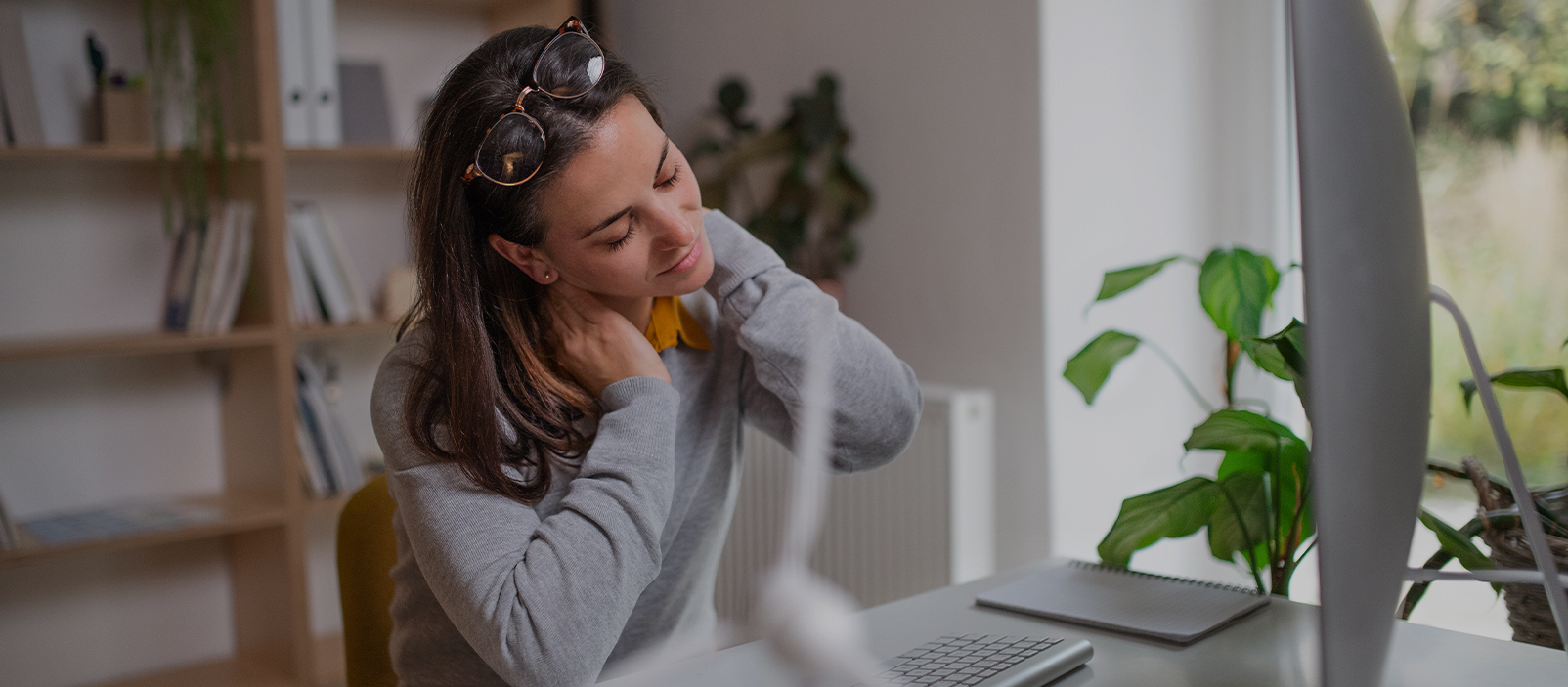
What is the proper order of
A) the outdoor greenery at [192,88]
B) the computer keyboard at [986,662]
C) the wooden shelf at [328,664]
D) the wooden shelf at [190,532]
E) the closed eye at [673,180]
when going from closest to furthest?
1. the computer keyboard at [986,662]
2. the closed eye at [673,180]
3. the wooden shelf at [190,532]
4. the outdoor greenery at [192,88]
5. the wooden shelf at [328,664]

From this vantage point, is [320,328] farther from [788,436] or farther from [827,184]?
[788,436]

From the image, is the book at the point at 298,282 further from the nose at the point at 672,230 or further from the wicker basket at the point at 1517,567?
the wicker basket at the point at 1517,567

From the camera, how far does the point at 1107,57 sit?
6.01 ft

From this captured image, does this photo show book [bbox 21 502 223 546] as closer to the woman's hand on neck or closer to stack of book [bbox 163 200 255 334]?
stack of book [bbox 163 200 255 334]

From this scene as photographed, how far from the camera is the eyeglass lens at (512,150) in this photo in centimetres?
81

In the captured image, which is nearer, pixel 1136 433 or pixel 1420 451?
pixel 1420 451

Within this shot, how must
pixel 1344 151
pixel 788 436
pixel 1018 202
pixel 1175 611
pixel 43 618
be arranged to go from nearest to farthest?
pixel 1344 151, pixel 1175 611, pixel 788 436, pixel 1018 202, pixel 43 618

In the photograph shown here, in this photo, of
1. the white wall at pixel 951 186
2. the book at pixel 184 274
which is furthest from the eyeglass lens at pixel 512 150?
the book at pixel 184 274

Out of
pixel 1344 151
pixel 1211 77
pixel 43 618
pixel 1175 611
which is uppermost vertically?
pixel 1211 77

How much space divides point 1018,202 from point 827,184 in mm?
412

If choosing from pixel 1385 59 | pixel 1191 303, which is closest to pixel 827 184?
pixel 1191 303

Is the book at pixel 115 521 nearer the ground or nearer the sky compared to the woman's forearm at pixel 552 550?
nearer the ground

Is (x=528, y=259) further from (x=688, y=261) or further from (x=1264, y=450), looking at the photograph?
(x=1264, y=450)

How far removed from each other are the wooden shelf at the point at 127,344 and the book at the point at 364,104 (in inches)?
19.0
